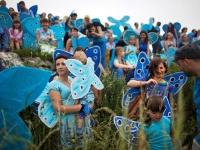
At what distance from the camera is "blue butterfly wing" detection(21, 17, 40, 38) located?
36.3 ft

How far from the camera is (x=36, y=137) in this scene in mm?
4355

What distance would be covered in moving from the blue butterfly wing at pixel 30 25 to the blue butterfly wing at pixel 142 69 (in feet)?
18.9

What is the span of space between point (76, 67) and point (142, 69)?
1020mm

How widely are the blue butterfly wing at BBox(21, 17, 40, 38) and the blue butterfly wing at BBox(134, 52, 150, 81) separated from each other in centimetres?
575

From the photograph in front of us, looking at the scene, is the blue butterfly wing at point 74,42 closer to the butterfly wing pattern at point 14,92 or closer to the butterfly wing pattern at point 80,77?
the butterfly wing pattern at point 80,77

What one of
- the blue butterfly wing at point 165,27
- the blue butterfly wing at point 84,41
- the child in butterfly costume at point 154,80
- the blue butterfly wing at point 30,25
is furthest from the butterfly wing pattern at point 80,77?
the blue butterfly wing at point 165,27

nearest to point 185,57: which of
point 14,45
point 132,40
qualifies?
point 132,40

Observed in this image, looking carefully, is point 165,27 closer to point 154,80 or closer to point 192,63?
point 154,80

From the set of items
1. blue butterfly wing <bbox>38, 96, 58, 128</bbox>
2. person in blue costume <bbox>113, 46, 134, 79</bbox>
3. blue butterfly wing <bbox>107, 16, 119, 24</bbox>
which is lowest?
person in blue costume <bbox>113, 46, 134, 79</bbox>

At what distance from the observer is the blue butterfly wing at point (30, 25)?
11070 mm

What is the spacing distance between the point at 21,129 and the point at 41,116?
645 mm

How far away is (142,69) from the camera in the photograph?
18.3 feet

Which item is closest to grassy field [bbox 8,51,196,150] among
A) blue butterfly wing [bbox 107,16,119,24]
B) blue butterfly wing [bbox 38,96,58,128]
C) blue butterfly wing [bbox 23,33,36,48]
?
blue butterfly wing [bbox 38,96,58,128]

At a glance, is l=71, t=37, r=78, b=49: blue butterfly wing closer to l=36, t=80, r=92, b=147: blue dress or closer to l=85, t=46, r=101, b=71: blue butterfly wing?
l=85, t=46, r=101, b=71: blue butterfly wing
